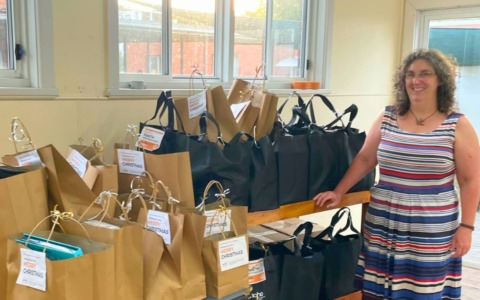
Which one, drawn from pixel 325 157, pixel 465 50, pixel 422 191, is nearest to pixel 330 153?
pixel 325 157

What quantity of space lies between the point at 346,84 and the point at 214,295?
2259 millimetres

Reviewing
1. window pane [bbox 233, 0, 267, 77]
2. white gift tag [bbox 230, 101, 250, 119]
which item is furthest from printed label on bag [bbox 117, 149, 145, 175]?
window pane [bbox 233, 0, 267, 77]

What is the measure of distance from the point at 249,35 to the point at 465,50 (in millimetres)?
1926

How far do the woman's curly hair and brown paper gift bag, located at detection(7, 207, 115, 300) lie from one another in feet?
4.61

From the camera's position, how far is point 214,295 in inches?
51.4

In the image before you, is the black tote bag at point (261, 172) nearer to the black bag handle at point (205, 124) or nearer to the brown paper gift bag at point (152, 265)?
the black bag handle at point (205, 124)

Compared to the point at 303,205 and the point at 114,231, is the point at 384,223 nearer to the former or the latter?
the point at 303,205

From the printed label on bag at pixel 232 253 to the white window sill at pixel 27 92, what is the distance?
0.98 meters

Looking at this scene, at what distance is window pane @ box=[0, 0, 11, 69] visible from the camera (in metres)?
1.73

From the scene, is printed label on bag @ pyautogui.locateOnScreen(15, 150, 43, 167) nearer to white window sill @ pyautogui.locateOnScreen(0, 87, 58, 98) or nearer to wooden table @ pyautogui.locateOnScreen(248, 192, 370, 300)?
white window sill @ pyautogui.locateOnScreen(0, 87, 58, 98)

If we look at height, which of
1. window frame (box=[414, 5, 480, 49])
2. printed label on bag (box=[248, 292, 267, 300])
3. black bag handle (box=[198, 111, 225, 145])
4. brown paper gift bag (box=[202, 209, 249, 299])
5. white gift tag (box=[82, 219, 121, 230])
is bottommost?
printed label on bag (box=[248, 292, 267, 300])

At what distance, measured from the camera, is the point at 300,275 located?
6.06 feet

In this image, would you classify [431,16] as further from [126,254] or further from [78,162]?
Answer: [126,254]

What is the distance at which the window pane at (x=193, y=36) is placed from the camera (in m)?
2.31
